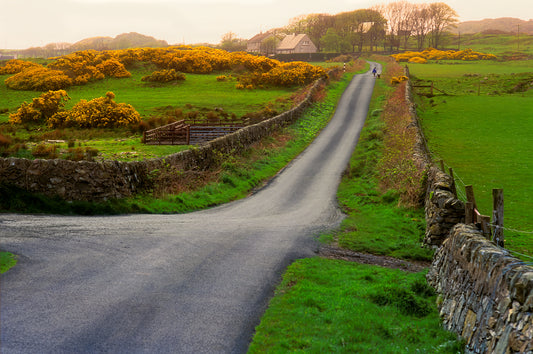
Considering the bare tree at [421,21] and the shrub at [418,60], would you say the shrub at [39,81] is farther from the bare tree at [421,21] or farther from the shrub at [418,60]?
A: the bare tree at [421,21]

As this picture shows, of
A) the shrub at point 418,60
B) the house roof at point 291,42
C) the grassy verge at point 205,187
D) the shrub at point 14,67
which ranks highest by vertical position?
the house roof at point 291,42

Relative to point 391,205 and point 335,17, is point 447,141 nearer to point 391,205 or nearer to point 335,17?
point 391,205

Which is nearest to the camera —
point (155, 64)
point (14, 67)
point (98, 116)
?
point (98, 116)

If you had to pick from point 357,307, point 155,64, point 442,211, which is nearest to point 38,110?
point 155,64

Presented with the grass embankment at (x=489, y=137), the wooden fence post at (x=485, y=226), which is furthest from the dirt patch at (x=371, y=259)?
the wooden fence post at (x=485, y=226)

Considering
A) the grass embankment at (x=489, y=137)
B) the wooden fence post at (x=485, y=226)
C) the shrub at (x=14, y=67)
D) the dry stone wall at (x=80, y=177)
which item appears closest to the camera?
the wooden fence post at (x=485, y=226)

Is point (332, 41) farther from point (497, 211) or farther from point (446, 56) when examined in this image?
point (497, 211)

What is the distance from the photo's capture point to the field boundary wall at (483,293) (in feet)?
21.4

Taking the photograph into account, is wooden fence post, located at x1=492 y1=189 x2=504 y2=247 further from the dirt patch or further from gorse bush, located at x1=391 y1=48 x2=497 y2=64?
gorse bush, located at x1=391 y1=48 x2=497 y2=64

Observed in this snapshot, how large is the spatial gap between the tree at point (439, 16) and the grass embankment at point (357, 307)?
16059cm

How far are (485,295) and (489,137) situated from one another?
33.4 meters

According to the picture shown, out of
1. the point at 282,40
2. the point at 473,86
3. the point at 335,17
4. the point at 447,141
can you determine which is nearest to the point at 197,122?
the point at 447,141

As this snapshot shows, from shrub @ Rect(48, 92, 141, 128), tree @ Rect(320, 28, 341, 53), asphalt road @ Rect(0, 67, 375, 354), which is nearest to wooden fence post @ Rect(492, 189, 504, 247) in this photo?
asphalt road @ Rect(0, 67, 375, 354)

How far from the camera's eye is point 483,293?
26.1 feet
